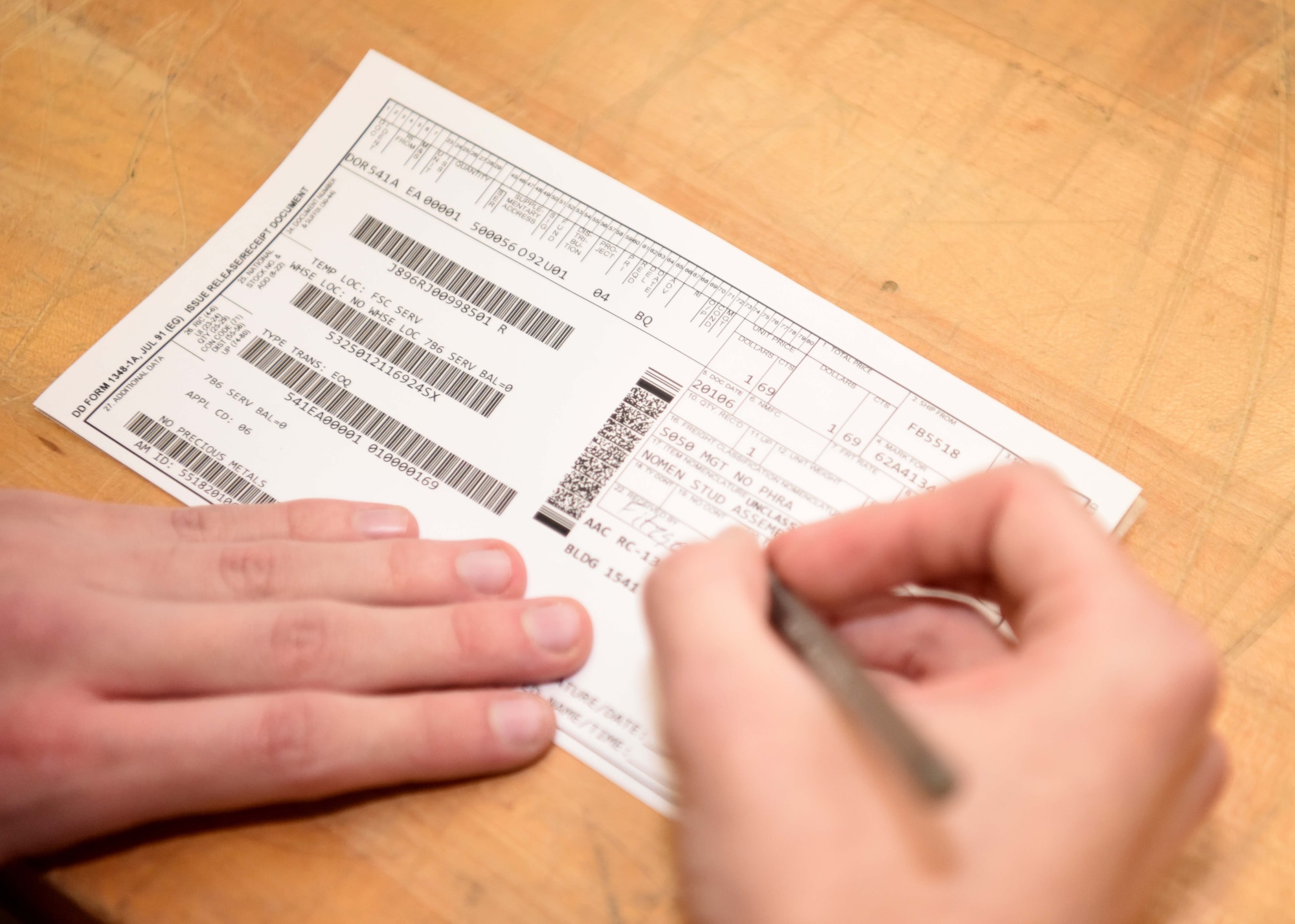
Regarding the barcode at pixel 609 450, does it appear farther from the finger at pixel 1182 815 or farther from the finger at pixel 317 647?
the finger at pixel 1182 815

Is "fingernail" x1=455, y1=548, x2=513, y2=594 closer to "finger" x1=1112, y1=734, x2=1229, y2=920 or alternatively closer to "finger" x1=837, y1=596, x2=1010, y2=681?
"finger" x1=837, y1=596, x2=1010, y2=681

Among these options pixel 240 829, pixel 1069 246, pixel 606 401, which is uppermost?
pixel 1069 246

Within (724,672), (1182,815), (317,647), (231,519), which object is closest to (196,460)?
(231,519)

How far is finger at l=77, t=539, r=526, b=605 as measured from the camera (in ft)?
1.43

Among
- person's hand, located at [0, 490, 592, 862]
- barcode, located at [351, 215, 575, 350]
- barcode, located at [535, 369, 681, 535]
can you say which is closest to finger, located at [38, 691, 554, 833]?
person's hand, located at [0, 490, 592, 862]

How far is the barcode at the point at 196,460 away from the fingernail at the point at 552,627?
0.58 ft

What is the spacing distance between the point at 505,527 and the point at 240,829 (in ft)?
0.66

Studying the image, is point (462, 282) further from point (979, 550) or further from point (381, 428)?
point (979, 550)

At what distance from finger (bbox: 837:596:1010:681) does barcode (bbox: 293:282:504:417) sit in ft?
0.83

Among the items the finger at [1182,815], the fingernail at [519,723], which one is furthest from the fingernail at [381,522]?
the finger at [1182,815]

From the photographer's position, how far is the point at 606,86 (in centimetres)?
62

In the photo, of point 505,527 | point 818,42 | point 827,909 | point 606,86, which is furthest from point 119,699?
point 818,42

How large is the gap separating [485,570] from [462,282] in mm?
204

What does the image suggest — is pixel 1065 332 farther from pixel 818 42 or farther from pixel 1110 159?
pixel 818 42
